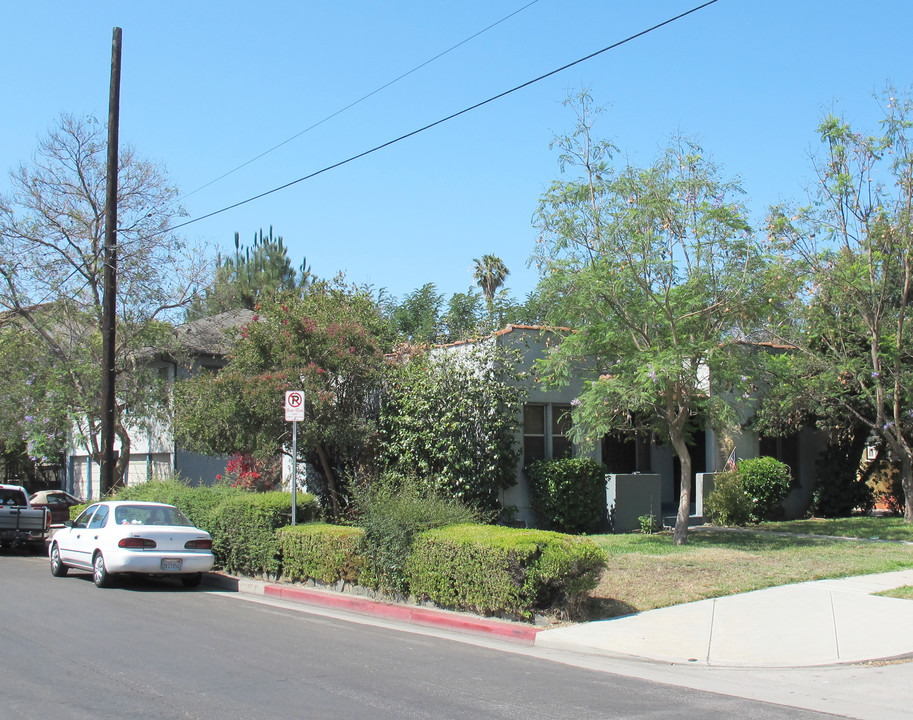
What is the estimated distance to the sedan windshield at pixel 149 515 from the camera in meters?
14.2

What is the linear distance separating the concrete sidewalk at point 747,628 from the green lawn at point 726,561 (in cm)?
44

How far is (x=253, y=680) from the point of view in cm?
736

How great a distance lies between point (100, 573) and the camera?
13781 mm

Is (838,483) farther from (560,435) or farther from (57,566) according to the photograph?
(57,566)

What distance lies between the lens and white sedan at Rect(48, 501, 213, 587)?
13438mm

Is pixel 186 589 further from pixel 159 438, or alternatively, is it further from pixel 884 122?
pixel 884 122

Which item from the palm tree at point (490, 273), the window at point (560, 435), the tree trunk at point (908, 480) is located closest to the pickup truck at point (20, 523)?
the window at point (560, 435)

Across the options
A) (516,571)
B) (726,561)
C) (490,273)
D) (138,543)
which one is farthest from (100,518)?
(490,273)

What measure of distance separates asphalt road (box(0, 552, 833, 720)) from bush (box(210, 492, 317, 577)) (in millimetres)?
3119

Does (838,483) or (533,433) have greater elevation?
(533,433)

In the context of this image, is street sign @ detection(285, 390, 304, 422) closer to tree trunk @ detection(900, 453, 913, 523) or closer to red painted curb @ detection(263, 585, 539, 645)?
red painted curb @ detection(263, 585, 539, 645)

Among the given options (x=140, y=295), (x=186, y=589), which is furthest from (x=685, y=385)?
(x=140, y=295)

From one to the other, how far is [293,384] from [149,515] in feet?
12.5

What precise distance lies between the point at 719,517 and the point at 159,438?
1771cm
